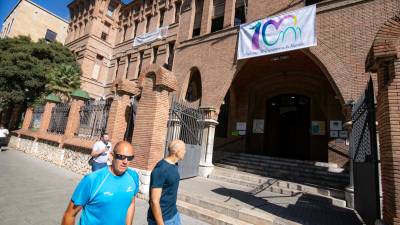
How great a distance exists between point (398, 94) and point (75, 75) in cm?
2115

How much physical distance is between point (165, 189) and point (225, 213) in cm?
303

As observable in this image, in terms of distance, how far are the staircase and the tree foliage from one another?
15552 mm

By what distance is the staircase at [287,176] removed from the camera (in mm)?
7555

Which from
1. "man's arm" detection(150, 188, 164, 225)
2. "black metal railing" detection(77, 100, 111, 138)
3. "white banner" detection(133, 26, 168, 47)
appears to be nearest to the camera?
"man's arm" detection(150, 188, 164, 225)

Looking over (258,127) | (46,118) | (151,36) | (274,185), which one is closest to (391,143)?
(274,185)

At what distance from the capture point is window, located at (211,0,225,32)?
1286 centimetres

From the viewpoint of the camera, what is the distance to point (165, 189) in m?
2.66

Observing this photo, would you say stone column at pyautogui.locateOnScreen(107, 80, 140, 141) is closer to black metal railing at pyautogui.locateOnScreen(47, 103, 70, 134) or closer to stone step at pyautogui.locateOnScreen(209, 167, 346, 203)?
stone step at pyautogui.locateOnScreen(209, 167, 346, 203)

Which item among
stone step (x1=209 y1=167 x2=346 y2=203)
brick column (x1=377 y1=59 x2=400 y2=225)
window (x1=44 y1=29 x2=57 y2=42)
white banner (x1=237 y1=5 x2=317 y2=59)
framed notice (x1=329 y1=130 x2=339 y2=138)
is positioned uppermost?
window (x1=44 y1=29 x2=57 y2=42)

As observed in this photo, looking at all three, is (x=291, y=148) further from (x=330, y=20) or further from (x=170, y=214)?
(x=170, y=214)

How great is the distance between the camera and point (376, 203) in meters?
3.96

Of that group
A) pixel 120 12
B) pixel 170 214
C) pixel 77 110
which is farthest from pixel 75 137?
pixel 120 12

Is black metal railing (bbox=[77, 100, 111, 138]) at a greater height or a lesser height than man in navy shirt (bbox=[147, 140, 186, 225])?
greater

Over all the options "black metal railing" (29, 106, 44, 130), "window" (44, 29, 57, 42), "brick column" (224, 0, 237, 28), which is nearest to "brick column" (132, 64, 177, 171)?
"brick column" (224, 0, 237, 28)
